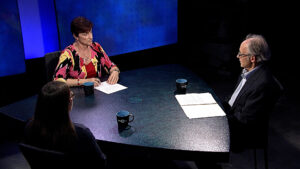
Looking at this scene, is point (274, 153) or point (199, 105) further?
point (274, 153)

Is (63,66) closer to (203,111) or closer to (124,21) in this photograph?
(203,111)

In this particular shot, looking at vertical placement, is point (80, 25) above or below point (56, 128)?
above

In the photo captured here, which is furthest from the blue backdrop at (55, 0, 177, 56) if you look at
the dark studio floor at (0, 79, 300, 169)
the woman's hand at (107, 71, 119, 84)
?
the dark studio floor at (0, 79, 300, 169)

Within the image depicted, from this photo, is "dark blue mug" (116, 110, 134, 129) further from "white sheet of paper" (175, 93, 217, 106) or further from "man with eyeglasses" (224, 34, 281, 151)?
"man with eyeglasses" (224, 34, 281, 151)

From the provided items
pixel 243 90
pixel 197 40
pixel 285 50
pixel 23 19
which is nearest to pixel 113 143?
pixel 243 90

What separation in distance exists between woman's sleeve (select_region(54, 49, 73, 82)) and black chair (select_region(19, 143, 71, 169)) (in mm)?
1363

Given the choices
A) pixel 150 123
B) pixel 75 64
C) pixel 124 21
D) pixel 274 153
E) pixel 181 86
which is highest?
pixel 124 21

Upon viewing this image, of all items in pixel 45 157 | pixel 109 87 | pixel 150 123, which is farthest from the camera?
pixel 109 87

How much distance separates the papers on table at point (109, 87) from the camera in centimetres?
265

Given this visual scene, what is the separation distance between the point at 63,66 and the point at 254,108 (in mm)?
1688

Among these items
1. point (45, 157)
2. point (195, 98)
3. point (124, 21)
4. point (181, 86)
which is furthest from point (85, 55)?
point (45, 157)

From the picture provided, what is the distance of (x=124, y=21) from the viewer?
14.0ft

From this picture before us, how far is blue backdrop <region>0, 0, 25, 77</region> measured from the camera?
3213mm

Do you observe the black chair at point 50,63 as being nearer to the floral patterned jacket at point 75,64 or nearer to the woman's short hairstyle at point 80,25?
the floral patterned jacket at point 75,64
